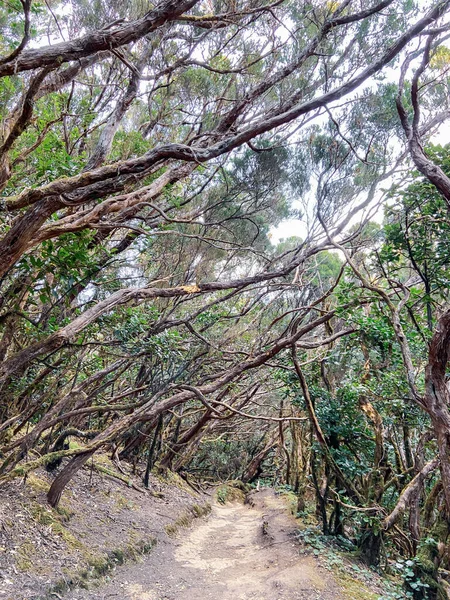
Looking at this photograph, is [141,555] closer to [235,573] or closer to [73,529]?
[73,529]

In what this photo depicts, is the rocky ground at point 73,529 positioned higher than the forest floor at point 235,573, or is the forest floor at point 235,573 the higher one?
the rocky ground at point 73,529

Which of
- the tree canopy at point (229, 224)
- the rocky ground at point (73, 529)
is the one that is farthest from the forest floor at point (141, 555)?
the tree canopy at point (229, 224)

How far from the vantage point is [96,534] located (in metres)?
5.46

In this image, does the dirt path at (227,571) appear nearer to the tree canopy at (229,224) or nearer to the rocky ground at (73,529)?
the rocky ground at (73,529)

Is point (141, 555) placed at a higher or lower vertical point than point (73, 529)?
lower

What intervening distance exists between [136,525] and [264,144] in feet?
23.2

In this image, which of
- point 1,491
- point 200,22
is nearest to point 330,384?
point 1,491

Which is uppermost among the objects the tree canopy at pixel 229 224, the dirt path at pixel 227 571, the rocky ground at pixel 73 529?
the tree canopy at pixel 229 224

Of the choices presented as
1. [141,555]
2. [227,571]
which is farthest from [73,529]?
[227,571]

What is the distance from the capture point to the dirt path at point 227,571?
4633mm

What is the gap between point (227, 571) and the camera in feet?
19.3

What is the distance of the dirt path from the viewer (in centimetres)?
463

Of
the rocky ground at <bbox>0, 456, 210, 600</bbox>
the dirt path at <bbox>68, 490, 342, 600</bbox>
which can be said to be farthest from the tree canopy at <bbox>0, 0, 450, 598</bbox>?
the dirt path at <bbox>68, 490, 342, 600</bbox>

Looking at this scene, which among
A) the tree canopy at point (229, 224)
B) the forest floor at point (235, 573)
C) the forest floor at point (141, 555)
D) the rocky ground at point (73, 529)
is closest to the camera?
the tree canopy at point (229, 224)
